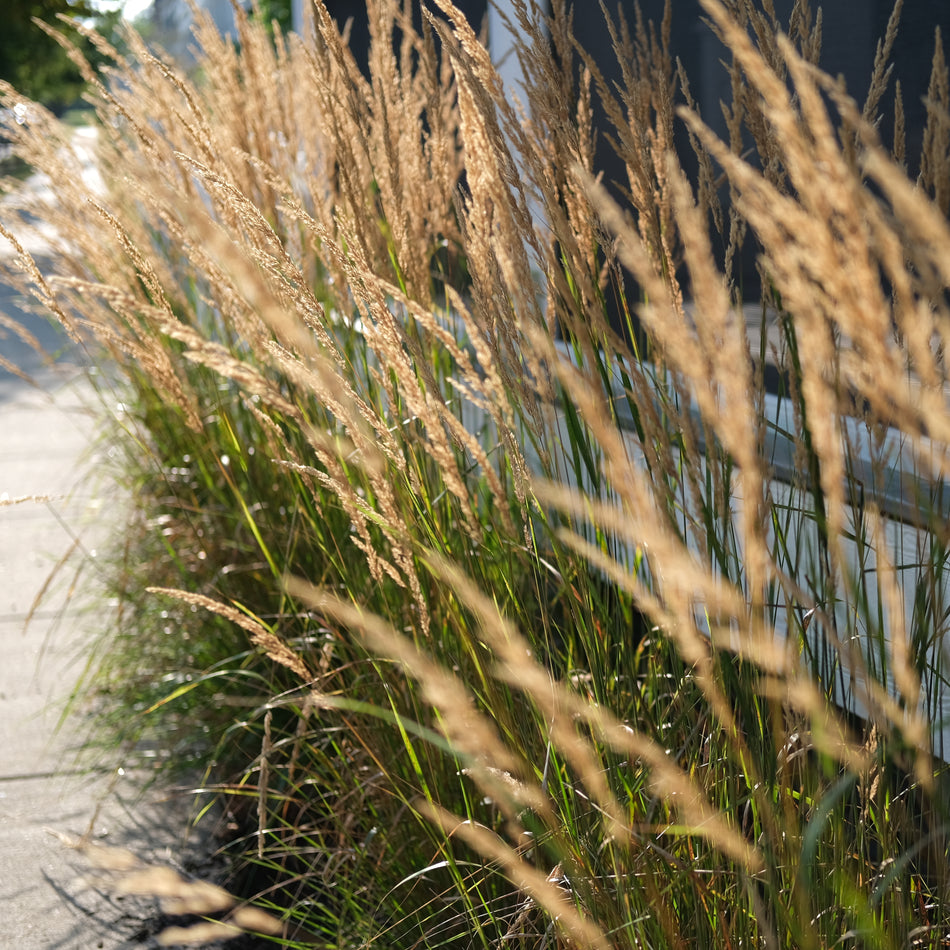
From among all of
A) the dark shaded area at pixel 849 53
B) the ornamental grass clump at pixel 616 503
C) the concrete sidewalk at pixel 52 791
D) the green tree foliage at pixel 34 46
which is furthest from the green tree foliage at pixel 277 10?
the ornamental grass clump at pixel 616 503

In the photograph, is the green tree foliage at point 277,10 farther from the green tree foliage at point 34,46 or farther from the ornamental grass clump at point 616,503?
the ornamental grass clump at point 616,503

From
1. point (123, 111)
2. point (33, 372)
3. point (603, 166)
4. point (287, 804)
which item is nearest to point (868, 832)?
point (287, 804)

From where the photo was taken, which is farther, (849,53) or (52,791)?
(52,791)

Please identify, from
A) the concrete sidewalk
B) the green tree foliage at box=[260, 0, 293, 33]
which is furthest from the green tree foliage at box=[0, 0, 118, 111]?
the concrete sidewalk

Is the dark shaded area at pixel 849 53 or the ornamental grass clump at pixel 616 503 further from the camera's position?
the dark shaded area at pixel 849 53

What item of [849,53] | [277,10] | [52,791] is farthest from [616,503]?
[277,10]

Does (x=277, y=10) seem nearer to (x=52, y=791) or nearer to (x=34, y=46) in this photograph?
(x=52, y=791)

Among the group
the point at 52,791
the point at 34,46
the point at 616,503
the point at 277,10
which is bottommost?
the point at 52,791

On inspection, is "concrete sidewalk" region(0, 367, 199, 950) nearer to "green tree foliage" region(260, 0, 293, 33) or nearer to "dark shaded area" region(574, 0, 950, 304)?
"dark shaded area" region(574, 0, 950, 304)

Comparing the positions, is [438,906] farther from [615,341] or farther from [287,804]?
[615,341]

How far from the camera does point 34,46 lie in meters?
20.7

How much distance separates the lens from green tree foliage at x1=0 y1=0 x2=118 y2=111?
54.2 feet

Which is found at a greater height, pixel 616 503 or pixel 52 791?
pixel 616 503

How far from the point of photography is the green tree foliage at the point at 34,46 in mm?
16516
